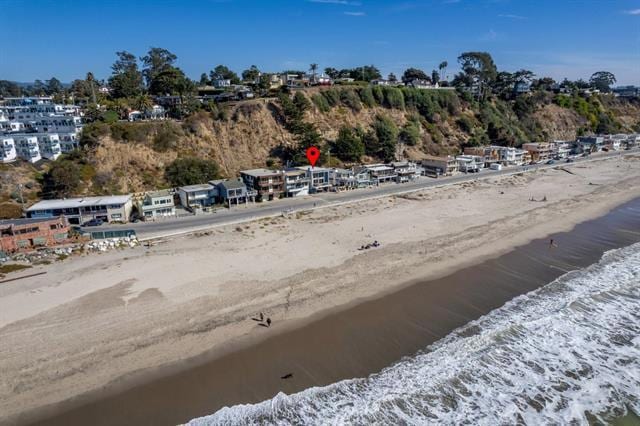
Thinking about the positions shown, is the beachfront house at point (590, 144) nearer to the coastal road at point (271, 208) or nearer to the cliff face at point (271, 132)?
the cliff face at point (271, 132)

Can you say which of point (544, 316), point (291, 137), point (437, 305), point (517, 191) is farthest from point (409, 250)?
point (291, 137)

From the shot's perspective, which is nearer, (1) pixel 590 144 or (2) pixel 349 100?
(2) pixel 349 100

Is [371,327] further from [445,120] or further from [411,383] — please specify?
[445,120]

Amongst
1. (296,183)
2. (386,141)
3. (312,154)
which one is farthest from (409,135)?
(296,183)

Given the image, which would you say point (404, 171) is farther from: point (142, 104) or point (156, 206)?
point (142, 104)

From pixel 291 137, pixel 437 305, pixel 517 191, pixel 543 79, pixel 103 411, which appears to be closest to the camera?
pixel 103 411

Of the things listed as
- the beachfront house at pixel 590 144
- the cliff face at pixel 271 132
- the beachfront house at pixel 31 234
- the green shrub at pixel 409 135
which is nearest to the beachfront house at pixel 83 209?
the beachfront house at pixel 31 234
